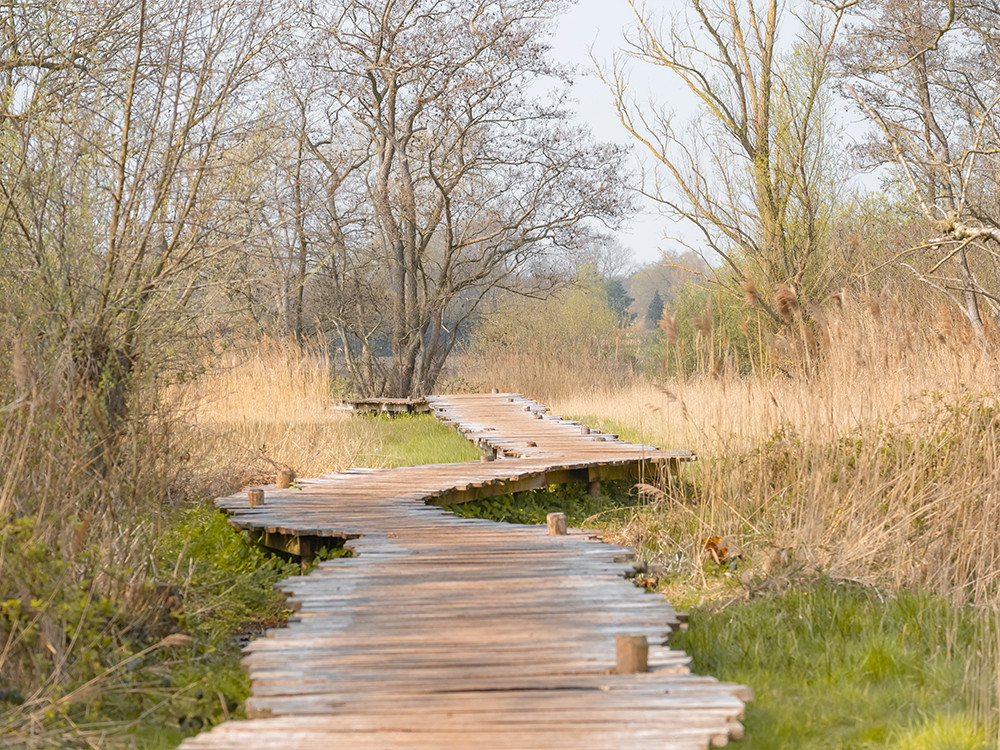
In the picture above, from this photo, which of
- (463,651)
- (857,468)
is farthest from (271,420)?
(463,651)

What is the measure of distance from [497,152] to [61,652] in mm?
13144

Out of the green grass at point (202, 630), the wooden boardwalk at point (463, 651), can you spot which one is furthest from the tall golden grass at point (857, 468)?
the green grass at point (202, 630)

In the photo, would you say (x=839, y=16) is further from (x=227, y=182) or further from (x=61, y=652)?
(x=61, y=652)

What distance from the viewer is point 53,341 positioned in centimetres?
440

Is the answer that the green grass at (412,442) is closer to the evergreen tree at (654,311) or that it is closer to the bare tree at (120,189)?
the bare tree at (120,189)

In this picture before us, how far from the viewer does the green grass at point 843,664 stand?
10.6ft

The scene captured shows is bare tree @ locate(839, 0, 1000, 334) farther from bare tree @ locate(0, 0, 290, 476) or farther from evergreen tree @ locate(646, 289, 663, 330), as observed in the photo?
evergreen tree @ locate(646, 289, 663, 330)

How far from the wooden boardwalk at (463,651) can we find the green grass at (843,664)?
17.2 inches

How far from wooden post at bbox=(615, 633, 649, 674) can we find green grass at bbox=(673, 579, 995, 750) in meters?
0.46

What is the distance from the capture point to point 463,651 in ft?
10.8

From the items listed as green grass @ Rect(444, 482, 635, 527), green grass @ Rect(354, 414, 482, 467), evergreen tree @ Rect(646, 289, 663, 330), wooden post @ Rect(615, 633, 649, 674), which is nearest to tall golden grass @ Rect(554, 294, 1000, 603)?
green grass @ Rect(444, 482, 635, 527)

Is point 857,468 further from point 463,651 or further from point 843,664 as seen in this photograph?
point 463,651

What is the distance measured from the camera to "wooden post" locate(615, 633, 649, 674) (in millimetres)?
3029

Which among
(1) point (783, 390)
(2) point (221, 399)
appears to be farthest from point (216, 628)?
(2) point (221, 399)
